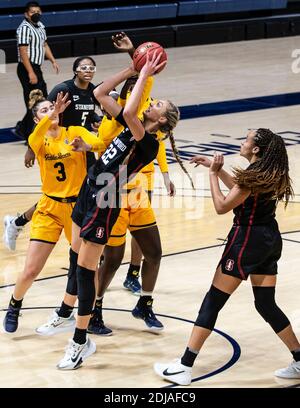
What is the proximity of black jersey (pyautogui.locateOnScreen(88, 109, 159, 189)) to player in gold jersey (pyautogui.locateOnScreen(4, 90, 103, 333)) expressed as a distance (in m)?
0.60

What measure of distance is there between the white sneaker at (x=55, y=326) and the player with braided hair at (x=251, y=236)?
42.9 inches

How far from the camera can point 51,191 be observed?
715 cm

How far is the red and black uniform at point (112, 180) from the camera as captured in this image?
634cm

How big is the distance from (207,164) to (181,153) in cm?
613

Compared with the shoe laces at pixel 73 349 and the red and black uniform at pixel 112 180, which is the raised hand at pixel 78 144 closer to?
the red and black uniform at pixel 112 180

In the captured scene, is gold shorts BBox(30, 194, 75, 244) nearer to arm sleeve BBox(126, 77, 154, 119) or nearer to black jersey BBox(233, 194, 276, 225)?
arm sleeve BBox(126, 77, 154, 119)

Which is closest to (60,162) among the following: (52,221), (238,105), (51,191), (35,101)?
(51,191)

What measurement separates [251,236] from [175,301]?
179 centimetres

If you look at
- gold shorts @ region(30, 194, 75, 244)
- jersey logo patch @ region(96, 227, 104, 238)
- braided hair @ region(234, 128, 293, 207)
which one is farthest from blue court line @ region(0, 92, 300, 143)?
braided hair @ region(234, 128, 293, 207)

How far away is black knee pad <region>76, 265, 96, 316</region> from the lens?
636 cm

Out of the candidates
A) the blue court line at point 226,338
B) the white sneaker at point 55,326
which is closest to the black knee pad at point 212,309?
the blue court line at point 226,338

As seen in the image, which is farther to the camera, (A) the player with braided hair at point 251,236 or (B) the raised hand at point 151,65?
(B) the raised hand at point 151,65

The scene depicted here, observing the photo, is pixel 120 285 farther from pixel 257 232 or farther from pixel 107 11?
pixel 107 11

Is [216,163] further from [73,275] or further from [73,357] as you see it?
[73,357]
